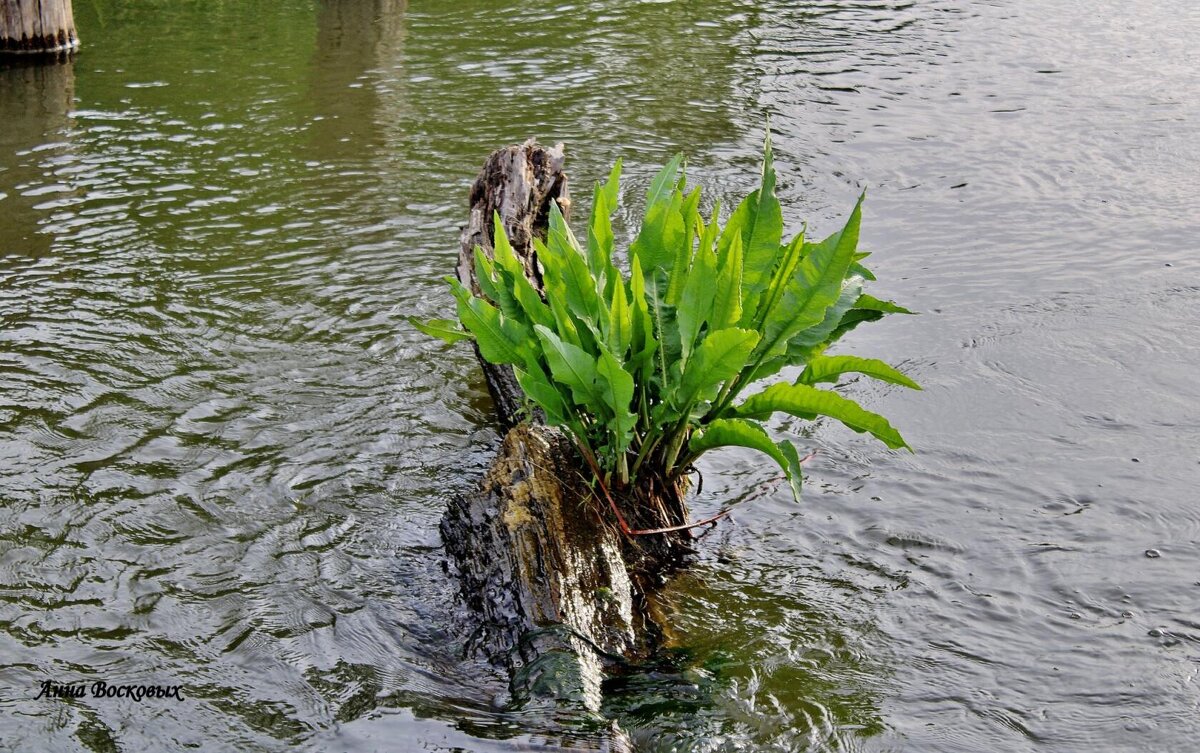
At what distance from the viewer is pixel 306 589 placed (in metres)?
4.44

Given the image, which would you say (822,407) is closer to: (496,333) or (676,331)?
(676,331)

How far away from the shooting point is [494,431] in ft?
18.7

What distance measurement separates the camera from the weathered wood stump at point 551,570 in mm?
3746

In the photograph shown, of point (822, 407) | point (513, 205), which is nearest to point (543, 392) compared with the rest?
point (822, 407)

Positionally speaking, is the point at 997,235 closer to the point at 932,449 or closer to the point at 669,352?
the point at 932,449

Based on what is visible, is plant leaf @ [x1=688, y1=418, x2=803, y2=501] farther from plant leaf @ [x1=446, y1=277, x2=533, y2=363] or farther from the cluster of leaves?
plant leaf @ [x1=446, y1=277, x2=533, y2=363]

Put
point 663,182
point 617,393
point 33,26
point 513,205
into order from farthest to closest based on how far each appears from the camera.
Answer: point 33,26 → point 513,205 → point 663,182 → point 617,393

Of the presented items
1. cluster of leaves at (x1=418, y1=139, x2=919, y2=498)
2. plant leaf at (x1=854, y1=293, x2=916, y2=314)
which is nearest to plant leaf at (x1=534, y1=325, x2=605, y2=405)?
cluster of leaves at (x1=418, y1=139, x2=919, y2=498)

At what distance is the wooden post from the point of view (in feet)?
39.1

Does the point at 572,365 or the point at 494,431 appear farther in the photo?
the point at 494,431

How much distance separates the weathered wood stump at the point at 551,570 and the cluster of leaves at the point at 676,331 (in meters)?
0.19

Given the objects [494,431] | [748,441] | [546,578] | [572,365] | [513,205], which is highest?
[513,205]

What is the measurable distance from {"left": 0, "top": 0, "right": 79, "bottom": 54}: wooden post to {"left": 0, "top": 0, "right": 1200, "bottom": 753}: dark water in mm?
621

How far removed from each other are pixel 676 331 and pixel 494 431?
1.79 meters
